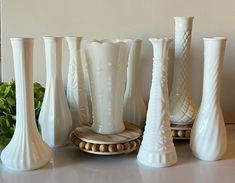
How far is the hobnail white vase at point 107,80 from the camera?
82 centimetres

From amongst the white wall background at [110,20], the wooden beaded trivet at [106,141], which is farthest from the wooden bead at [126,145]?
the white wall background at [110,20]

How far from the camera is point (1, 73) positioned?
1102 mm

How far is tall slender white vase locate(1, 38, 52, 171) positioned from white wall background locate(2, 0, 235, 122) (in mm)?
312

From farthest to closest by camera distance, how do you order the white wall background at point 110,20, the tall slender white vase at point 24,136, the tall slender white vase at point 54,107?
the white wall background at point 110,20
the tall slender white vase at point 54,107
the tall slender white vase at point 24,136

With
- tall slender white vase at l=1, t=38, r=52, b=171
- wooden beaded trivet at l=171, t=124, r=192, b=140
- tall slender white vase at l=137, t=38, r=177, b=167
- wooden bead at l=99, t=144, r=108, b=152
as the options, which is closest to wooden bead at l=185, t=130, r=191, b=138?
wooden beaded trivet at l=171, t=124, r=192, b=140

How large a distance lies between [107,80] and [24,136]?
219mm

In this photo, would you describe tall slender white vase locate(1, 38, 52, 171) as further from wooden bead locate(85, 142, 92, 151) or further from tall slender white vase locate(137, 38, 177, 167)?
tall slender white vase locate(137, 38, 177, 167)

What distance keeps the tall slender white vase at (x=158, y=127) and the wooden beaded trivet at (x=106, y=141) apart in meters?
0.04

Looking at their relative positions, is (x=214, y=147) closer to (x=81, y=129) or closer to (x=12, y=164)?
(x=81, y=129)

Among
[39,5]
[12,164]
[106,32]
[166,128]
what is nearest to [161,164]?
[166,128]

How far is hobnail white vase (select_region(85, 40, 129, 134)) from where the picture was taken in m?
0.82

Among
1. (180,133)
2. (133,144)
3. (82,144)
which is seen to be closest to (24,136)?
(82,144)

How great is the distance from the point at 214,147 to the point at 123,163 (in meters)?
0.21

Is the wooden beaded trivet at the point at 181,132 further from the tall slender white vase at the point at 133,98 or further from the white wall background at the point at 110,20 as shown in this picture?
the white wall background at the point at 110,20
